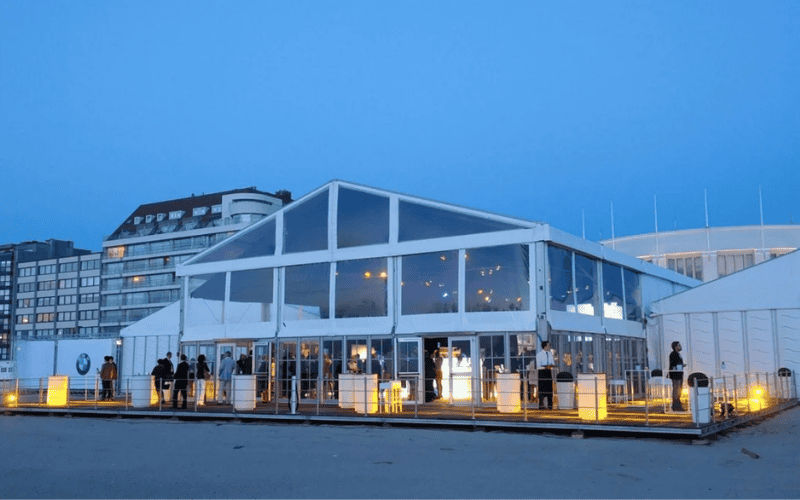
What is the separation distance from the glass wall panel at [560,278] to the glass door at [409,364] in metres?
4.30

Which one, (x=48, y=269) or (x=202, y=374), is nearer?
(x=202, y=374)

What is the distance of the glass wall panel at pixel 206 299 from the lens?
2933 cm

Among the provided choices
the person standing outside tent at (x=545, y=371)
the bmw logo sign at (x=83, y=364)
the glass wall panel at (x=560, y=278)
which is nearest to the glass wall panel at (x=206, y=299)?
the glass wall panel at (x=560, y=278)

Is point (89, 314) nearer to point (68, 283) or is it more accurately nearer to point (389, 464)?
point (68, 283)

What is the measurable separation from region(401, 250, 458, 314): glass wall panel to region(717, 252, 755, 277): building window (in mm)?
35299

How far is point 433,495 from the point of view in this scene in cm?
962

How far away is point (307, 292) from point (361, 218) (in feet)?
10.3

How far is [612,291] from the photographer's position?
93.7ft

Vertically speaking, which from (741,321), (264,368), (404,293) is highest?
(404,293)

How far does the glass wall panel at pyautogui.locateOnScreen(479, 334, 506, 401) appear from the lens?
76.7ft

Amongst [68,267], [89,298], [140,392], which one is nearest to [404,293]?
[140,392]

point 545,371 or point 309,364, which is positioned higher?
point 309,364

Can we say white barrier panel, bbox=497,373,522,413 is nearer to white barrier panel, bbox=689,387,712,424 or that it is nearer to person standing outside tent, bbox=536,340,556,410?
person standing outside tent, bbox=536,340,556,410

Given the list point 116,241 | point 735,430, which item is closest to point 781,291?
point 735,430
